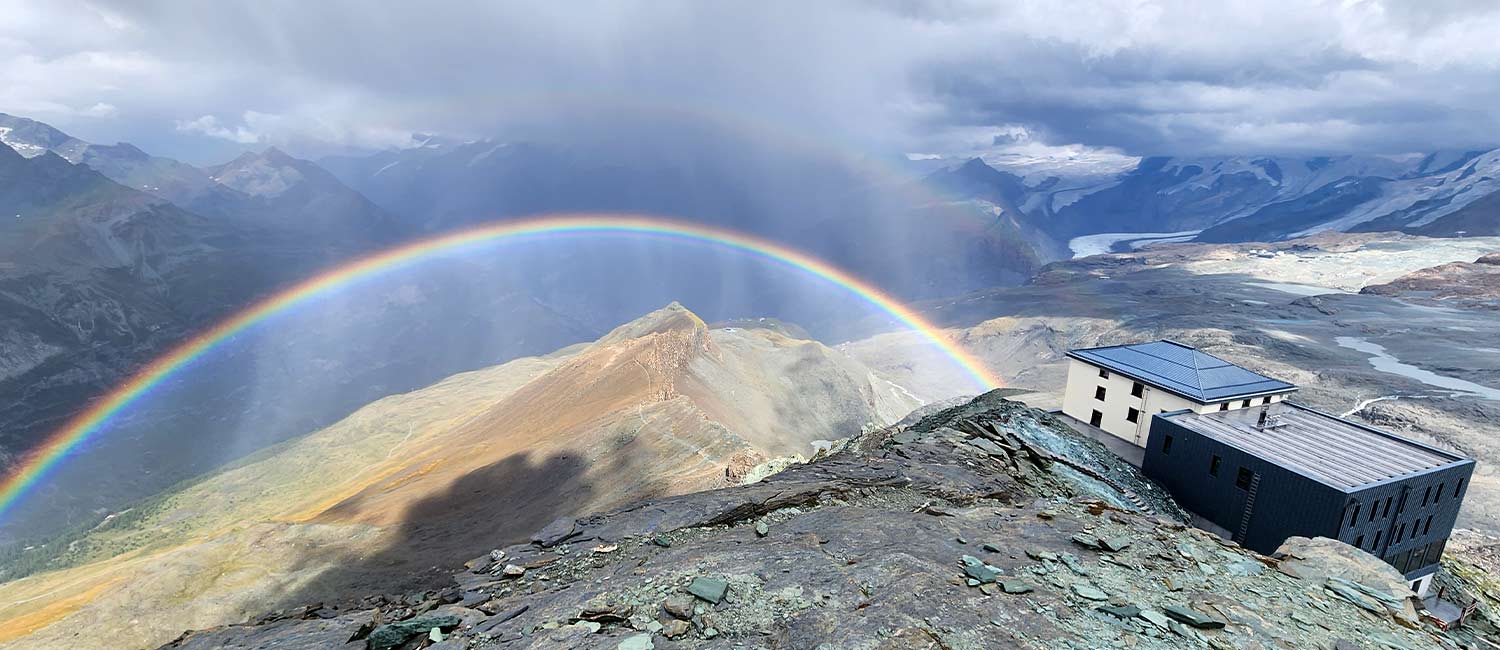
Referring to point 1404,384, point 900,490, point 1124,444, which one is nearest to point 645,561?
point 900,490

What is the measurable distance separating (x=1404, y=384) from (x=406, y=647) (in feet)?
387

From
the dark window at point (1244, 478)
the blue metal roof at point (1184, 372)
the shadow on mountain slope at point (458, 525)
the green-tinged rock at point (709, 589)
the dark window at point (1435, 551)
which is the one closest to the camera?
the green-tinged rock at point (709, 589)

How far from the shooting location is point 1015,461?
23.7 meters

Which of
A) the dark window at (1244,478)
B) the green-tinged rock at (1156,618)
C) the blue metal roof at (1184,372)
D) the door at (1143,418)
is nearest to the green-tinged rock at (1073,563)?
the green-tinged rock at (1156,618)

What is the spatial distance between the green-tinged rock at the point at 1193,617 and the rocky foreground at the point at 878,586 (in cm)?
4

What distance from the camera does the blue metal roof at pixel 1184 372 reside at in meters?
33.8

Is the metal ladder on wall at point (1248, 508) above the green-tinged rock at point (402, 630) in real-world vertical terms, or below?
below

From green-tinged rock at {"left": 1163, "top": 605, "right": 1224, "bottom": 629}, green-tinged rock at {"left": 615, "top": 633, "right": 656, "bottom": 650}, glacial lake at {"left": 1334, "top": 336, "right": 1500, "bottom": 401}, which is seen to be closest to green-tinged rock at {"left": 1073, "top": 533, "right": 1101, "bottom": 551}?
green-tinged rock at {"left": 1163, "top": 605, "right": 1224, "bottom": 629}

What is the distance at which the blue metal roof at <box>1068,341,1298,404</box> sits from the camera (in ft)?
111

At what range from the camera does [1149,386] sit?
35750 mm

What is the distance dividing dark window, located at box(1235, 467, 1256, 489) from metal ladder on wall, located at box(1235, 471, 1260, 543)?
0.55ft

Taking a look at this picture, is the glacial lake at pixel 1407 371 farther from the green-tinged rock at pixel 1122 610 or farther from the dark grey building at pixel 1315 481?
the green-tinged rock at pixel 1122 610

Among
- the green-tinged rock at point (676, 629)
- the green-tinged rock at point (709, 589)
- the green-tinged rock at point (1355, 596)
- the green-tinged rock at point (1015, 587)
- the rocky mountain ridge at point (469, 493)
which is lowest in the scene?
the rocky mountain ridge at point (469, 493)

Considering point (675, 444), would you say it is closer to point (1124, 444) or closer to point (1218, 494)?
point (1124, 444)
